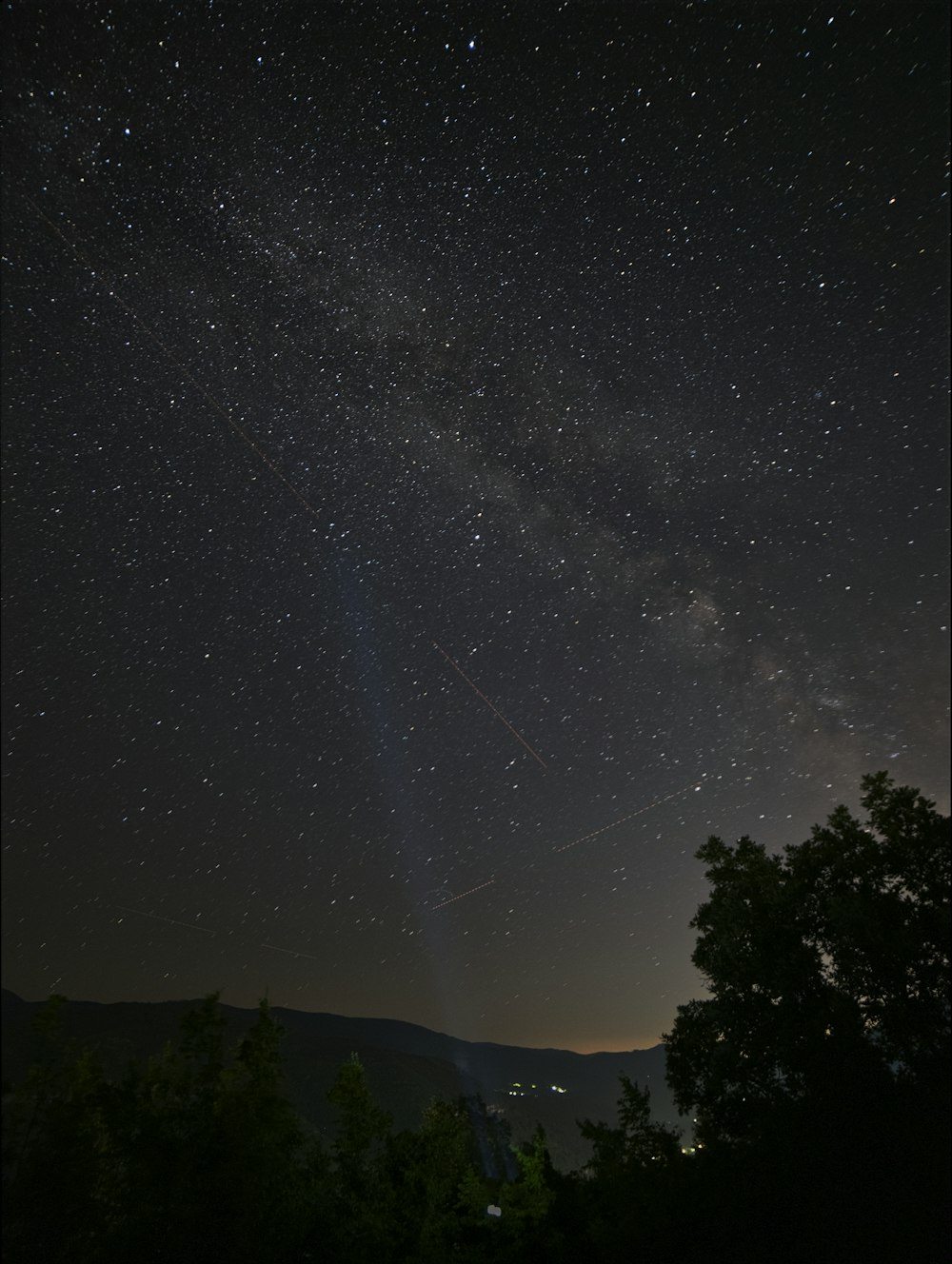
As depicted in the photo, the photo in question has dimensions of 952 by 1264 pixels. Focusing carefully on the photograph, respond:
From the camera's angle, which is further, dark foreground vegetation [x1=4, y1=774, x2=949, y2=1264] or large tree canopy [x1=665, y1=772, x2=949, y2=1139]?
large tree canopy [x1=665, y1=772, x2=949, y2=1139]

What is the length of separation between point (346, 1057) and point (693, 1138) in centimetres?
9810

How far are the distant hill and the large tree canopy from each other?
2.80 meters

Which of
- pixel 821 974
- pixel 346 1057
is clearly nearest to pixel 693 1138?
pixel 821 974

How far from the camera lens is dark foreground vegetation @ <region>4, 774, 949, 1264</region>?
9.10 meters

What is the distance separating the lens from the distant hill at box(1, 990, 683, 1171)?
22.5 feet

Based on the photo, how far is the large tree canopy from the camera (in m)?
10.6

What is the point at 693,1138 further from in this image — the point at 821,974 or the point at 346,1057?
the point at 346,1057

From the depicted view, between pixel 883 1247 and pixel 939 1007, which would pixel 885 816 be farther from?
pixel 883 1247

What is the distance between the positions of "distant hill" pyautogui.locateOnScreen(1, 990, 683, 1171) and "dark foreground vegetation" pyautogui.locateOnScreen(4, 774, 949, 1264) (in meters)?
0.73

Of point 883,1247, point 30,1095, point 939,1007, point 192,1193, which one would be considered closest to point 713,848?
point 939,1007

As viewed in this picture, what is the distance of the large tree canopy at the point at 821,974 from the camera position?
10.6 metres

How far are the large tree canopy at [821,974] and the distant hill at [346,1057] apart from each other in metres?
2.80

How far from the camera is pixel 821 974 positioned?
40.2 feet

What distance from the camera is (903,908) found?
11531 millimetres
